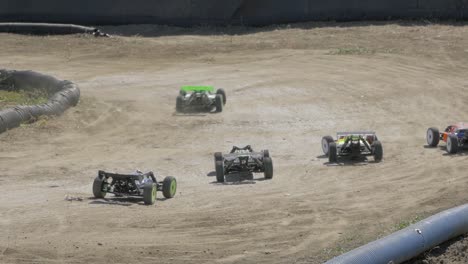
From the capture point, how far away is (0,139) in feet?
73.8

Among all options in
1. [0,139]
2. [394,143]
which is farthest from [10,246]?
[394,143]

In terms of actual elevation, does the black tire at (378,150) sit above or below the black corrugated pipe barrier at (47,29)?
below

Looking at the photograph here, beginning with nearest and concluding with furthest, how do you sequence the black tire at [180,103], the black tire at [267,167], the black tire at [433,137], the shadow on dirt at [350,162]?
the black tire at [267,167] < the shadow on dirt at [350,162] < the black tire at [433,137] < the black tire at [180,103]

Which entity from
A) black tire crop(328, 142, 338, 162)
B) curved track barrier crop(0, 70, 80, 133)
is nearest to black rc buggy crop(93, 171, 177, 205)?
black tire crop(328, 142, 338, 162)

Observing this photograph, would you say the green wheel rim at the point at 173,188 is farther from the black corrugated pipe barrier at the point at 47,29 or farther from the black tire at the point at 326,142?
the black corrugated pipe barrier at the point at 47,29

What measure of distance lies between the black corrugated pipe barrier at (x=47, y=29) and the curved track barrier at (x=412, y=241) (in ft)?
79.6

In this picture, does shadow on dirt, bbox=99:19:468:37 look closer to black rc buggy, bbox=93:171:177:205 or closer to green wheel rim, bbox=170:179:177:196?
green wheel rim, bbox=170:179:177:196

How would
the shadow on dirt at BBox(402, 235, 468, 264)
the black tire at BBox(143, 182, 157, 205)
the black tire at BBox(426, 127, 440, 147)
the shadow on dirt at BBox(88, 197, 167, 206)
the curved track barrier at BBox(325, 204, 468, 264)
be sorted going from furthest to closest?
the black tire at BBox(426, 127, 440, 147), the shadow on dirt at BBox(88, 197, 167, 206), the black tire at BBox(143, 182, 157, 205), the shadow on dirt at BBox(402, 235, 468, 264), the curved track barrier at BBox(325, 204, 468, 264)

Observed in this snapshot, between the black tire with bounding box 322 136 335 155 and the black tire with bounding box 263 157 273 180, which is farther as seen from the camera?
the black tire with bounding box 322 136 335 155

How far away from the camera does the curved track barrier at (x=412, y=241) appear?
472 inches

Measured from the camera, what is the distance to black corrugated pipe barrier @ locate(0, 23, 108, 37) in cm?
3691

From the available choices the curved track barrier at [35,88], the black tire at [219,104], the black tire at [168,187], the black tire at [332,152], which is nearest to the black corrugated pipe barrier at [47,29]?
the curved track barrier at [35,88]

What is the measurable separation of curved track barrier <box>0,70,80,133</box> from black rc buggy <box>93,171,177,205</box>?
6893mm

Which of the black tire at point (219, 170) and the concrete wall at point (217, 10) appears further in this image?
the concrete wall at point (217, 10)
